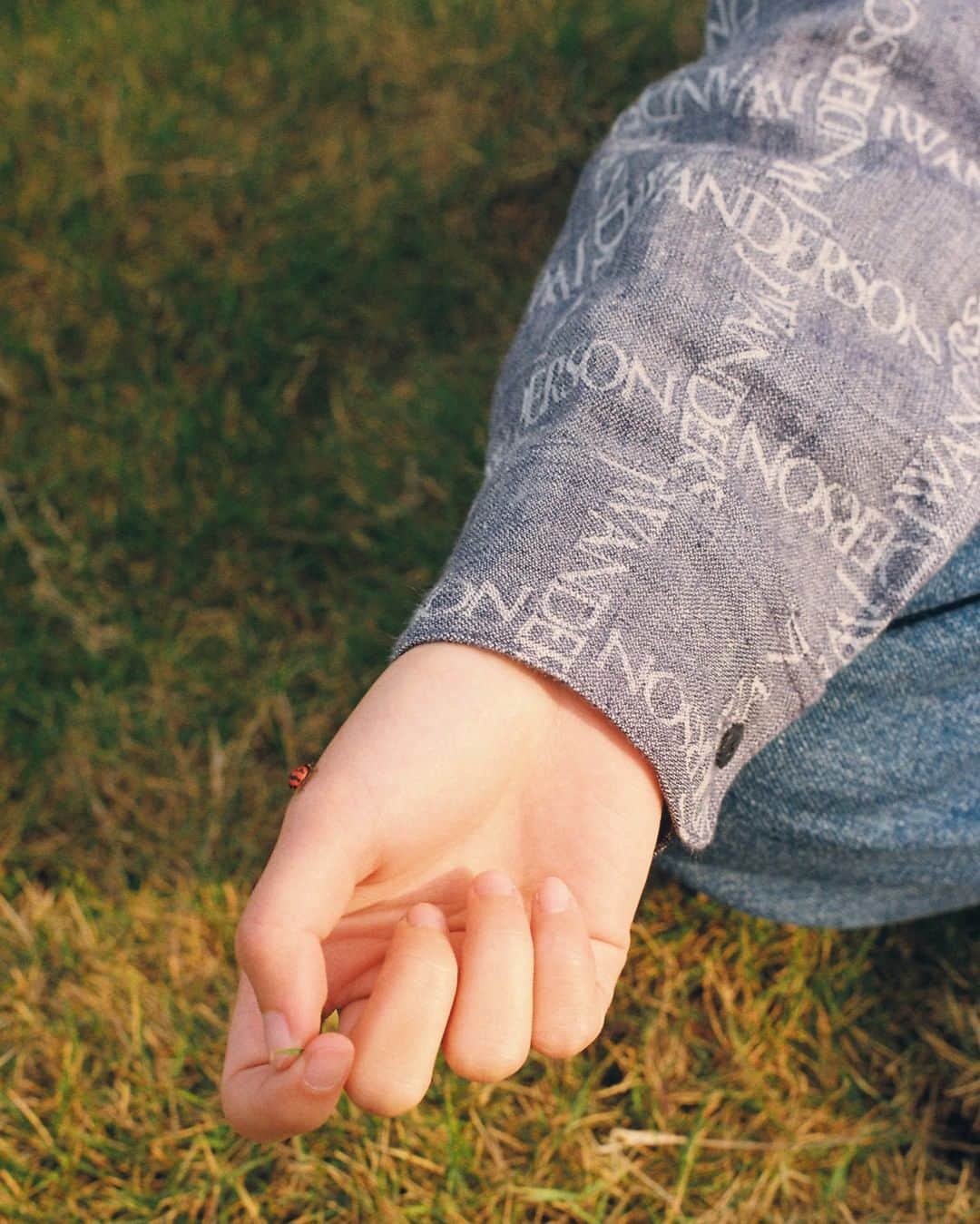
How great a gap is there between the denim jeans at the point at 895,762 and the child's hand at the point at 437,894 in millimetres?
272

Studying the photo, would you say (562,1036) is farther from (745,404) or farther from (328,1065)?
(745,404)

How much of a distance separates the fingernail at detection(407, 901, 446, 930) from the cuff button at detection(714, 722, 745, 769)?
25cm

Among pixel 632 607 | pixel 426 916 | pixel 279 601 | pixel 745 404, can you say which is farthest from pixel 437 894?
pixel 279 601

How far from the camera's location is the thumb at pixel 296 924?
0.71 meters

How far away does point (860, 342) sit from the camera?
0.94 m

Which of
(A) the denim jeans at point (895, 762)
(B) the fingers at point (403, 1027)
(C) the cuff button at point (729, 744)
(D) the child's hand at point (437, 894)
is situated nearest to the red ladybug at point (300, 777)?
(D) the child's hand at point (437, 894)

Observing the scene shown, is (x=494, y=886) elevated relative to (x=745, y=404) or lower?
lower

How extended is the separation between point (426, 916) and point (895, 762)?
19.8 inches

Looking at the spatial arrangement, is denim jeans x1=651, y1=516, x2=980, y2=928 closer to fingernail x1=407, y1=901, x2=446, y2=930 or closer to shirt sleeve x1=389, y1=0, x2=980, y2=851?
shirt sleeve x1=389, y1=0, x2=980, y2=851

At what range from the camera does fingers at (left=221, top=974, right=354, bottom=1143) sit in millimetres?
697

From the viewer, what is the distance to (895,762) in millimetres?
1050

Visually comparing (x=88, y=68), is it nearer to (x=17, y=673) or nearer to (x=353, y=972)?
(x=17, y=673)

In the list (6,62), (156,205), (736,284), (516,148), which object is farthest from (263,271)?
(736,284)

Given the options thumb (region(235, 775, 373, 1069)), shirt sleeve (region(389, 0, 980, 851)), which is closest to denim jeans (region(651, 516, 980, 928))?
shirt sleeve (region(389, 0, 980, 851))
